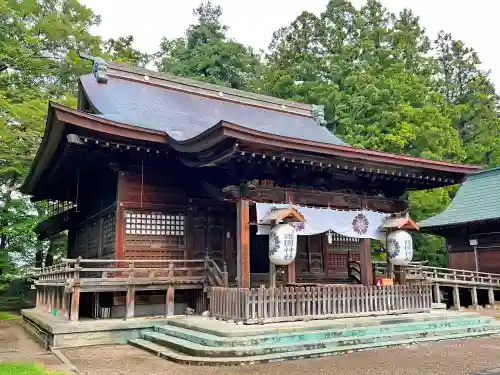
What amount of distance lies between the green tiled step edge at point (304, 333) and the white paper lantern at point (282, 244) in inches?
75.5

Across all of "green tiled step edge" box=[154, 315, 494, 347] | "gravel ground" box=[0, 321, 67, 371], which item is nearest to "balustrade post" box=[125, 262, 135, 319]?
"green tiled step edge" box=[154, 315, 494, 347]

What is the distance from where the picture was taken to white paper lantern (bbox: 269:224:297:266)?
34.2 ft

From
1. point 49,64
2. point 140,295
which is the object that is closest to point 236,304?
point 140,295

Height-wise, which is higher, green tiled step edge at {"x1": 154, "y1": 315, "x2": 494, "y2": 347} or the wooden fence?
the wooden fence

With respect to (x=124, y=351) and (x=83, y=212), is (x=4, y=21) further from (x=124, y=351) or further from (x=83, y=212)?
(x=124, y=351)

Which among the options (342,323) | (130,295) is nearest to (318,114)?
(342,323)

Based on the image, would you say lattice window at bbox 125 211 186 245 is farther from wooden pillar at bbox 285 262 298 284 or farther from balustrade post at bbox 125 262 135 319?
wooden pillar at bbox 285 262 298 284

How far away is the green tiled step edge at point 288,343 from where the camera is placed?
781 cm

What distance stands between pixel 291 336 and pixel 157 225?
549cm

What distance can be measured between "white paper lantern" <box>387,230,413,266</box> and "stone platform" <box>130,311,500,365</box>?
1633 mm

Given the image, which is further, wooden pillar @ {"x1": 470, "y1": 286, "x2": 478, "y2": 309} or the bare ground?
wooden pillar @ {"x1": 470, "y1": 286, "x2": 478, "y2": 309}

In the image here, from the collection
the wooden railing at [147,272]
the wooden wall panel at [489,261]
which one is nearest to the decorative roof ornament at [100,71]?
the wooden railing at [147,272]

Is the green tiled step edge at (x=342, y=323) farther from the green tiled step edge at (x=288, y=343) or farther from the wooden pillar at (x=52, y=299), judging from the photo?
the wooden pillar at (x=52, y=299)

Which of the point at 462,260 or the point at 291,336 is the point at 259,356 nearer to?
the point at 291,336
